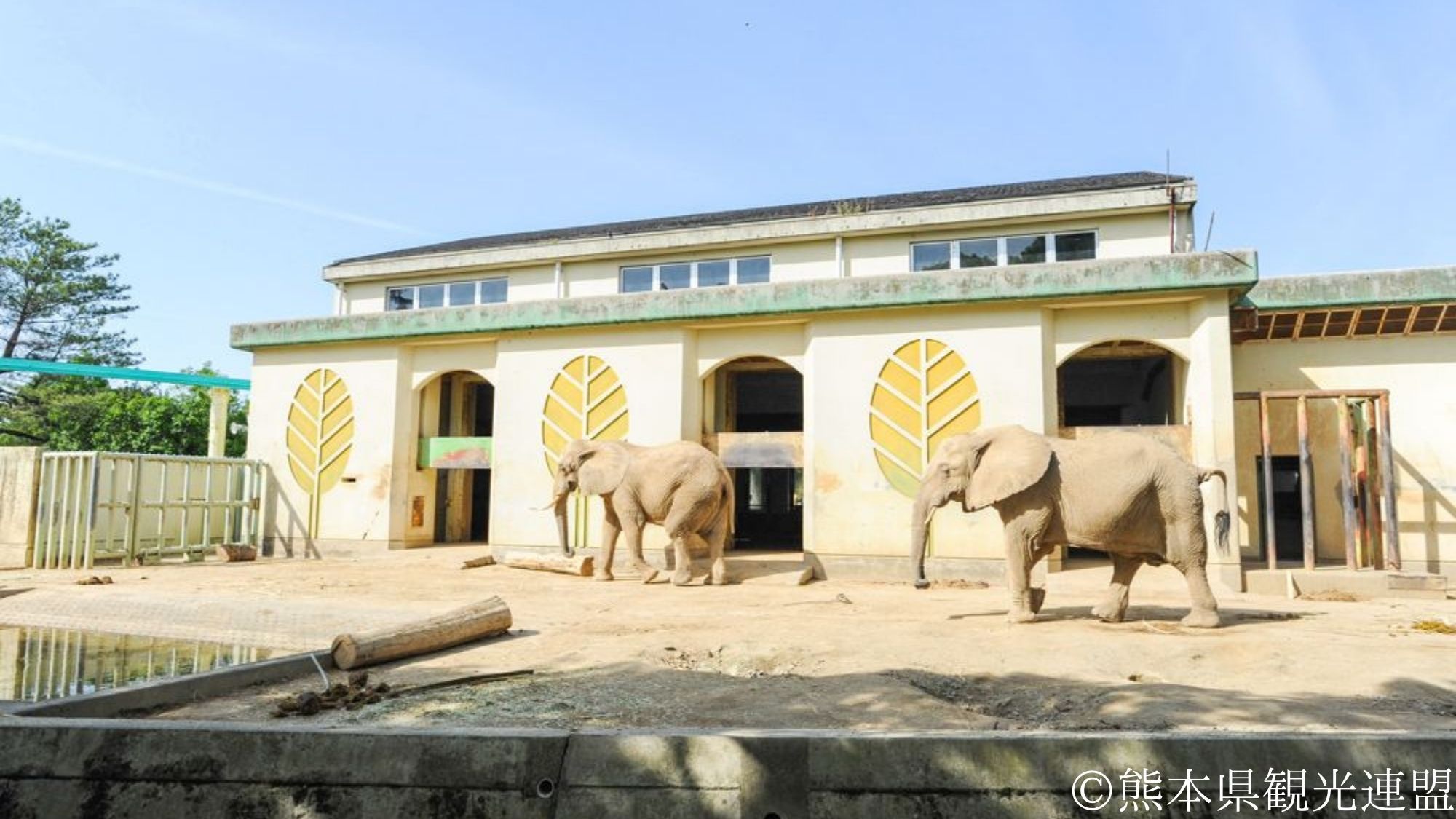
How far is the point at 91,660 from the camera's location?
287 inches

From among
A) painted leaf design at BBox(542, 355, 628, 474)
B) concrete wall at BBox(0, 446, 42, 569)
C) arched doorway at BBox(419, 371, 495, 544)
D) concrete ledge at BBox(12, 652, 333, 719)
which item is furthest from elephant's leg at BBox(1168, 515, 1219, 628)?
concrete wall at BBox(0, 446, 42, 569)

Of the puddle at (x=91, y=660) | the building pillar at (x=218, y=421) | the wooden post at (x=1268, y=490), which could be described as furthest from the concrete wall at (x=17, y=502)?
the wooden post at (x=1268, y=490)

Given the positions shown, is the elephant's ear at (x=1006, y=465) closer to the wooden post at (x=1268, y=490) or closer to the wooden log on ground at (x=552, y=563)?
the wooden post at (x=1268, y=490)

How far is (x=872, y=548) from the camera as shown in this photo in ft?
46.0

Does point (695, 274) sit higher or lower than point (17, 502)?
higher

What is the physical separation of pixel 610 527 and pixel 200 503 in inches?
387

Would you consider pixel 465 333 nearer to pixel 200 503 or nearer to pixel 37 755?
pixel 200 503

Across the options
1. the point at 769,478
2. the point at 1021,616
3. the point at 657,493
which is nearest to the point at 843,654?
the point at 1021,616

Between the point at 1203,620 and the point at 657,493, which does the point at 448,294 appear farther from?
the point at 1203,620

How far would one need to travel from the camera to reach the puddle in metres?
6.21

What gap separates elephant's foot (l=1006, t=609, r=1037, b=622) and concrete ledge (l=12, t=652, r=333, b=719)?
682 cm

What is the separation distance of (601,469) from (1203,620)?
902 cm

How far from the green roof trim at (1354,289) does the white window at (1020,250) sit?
449 cm

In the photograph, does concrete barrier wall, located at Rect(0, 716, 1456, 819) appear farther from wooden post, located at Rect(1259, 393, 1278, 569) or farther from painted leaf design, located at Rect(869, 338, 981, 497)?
painted leaf design, located at Rect(869, 338, 981, 497)
